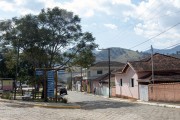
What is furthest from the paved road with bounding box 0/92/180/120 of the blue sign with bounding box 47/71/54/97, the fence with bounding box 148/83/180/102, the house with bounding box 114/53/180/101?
the house with bounding box 114/53/180/101

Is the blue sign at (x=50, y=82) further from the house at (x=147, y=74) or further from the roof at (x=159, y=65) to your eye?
the roof at (x=159, y=65)

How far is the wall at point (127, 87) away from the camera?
1832 inches

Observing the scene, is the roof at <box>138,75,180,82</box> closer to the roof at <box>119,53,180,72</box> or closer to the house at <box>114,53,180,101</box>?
the house at <box>114,53,180,101</box>

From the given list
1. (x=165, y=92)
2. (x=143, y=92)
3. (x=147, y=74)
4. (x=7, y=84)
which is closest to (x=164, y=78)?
(x=143, y=92)

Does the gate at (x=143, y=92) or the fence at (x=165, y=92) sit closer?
the fence at (x=165, y=92)

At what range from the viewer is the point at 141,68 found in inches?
1735

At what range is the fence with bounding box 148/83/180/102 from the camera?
33.6 metres

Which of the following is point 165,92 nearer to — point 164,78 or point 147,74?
point 164,78

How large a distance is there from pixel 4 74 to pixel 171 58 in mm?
40779

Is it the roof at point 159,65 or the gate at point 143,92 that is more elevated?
the roof at point 159,65

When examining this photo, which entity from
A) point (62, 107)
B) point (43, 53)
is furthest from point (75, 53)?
point (62, 107)

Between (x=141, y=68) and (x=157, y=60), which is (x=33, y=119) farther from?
(x=157, y=60)

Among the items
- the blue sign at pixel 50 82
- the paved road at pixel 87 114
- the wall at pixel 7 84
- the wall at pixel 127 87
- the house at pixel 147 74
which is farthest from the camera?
the wall at pixel 7 84

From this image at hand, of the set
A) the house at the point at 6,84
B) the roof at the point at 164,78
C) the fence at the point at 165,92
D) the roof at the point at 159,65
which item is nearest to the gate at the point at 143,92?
the roof at the point at 164,78
